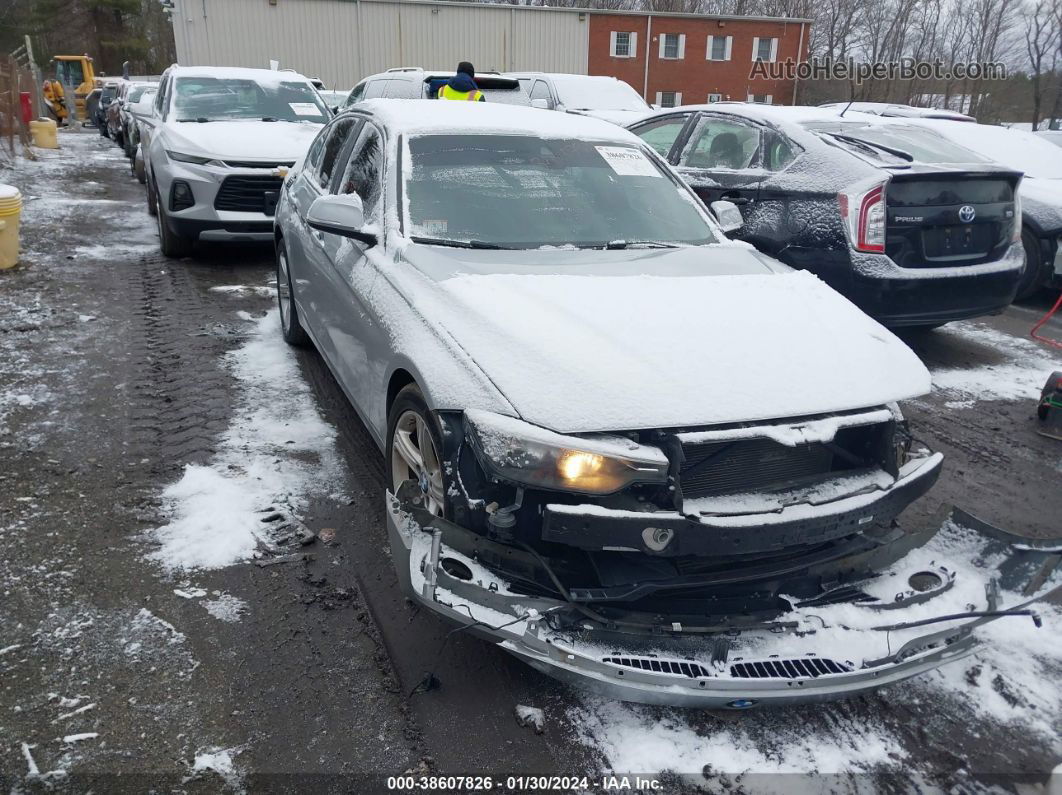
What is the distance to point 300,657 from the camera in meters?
2.82

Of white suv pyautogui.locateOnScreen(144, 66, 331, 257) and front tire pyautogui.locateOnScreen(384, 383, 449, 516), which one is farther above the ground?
white suv pyautogui.locateOnScreen(144, 66, 331, 257)

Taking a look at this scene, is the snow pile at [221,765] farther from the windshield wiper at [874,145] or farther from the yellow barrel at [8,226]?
the yellow barrel at [8,226]

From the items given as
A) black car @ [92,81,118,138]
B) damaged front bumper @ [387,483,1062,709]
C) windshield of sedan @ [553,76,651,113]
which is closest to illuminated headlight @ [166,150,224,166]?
damaged front bumper @ [387,483,1062,709]

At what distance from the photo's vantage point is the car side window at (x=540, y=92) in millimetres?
13367

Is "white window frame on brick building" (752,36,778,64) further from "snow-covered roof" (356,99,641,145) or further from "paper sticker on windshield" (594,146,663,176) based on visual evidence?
"paper sticker on windshield" (594,146,663,176)

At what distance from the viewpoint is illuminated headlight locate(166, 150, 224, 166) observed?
7863mm

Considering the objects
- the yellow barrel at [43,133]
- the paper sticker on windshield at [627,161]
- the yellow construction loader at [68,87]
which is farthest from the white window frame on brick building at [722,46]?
the paper sticker on windshield at [627,161]

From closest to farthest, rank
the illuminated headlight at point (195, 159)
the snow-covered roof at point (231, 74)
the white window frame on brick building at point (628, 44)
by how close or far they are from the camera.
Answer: the illuminated headlight at point (195, 159) < the snow-covered roof at point (231, 74) < the white window frame on brick building at point (628, 44)

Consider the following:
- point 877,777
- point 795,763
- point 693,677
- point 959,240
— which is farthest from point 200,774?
point 959,240

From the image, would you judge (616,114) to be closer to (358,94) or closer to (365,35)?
(358,94)

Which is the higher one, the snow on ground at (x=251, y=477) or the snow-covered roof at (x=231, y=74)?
the snow-covered roof at (x=231, y=74)

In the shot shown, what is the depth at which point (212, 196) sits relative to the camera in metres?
7.82

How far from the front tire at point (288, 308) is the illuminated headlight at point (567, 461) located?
138 inches

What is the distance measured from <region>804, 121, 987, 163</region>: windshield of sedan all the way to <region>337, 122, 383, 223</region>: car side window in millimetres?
3650
